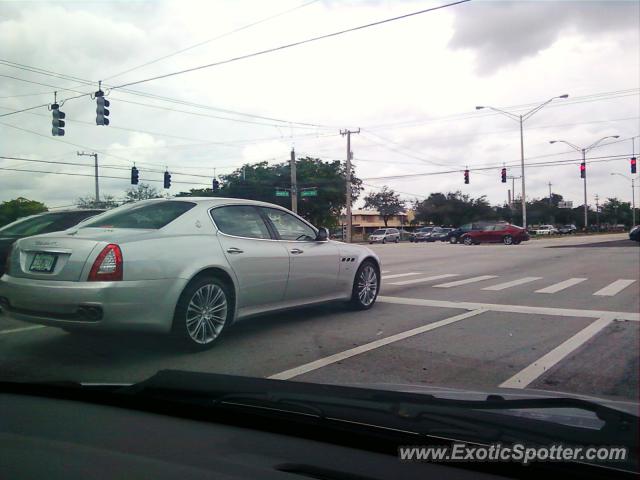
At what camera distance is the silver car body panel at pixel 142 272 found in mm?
4367

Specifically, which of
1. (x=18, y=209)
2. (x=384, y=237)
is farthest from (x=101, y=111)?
(x=384, y=237)

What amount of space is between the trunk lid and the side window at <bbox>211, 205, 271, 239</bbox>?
873mm

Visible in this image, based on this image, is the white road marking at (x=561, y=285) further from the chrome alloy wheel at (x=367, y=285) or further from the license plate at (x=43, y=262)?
the license plate at (x=43, y=262)

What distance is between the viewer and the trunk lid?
4402mm

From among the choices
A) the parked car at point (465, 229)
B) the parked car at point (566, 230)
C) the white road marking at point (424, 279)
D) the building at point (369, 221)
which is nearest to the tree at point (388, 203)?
the building at point (369, 221)

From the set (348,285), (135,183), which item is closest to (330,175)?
(135,183)

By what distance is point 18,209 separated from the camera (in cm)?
841

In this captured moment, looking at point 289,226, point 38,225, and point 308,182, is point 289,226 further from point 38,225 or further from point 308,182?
point 308,182

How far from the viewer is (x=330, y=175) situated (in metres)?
47.7

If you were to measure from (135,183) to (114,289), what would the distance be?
12712 millimetres

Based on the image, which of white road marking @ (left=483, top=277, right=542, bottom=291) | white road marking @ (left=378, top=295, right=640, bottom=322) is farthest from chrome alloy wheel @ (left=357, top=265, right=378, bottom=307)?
white road marking @ (left=483, top=277, right=542, bottom=291)

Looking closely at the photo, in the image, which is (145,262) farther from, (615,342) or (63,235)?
(615,342)

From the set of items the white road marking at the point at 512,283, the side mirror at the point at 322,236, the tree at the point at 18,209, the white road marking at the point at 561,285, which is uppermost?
the tree at the point at 18,209

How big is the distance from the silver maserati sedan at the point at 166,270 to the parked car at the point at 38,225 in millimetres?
2565
